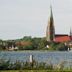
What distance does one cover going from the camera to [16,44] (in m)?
161

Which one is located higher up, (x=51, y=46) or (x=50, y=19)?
(x=50, y=19)

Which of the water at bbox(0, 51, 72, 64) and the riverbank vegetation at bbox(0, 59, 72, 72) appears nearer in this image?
the riverbank vegetation at bbox(0, 59, 72, 72)

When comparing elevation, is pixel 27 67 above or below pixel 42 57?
above

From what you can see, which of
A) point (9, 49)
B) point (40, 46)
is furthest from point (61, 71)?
point (40, 46)

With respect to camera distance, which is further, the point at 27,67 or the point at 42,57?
the point at 42,57

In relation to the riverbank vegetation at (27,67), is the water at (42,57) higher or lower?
lower

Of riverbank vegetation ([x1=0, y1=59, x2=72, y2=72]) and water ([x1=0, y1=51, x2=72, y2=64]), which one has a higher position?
riverbank vegetation ([x1=0, y1=59, x2=72, y2=72])

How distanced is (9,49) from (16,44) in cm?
1627

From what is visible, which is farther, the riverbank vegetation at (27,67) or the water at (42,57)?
the water at (42,57)

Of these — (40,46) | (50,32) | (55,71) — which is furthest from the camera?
(50,32)

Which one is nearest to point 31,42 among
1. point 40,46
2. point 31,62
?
point 40,46

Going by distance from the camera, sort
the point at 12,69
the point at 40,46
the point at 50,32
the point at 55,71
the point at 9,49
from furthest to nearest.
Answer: the point at 50,32 < the point at 40,46 < the point at 9,49 < the point at 12,69 < the point at 55,71

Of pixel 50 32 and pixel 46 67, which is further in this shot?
pixel 50 32

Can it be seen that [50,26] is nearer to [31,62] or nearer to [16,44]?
[16,44]
